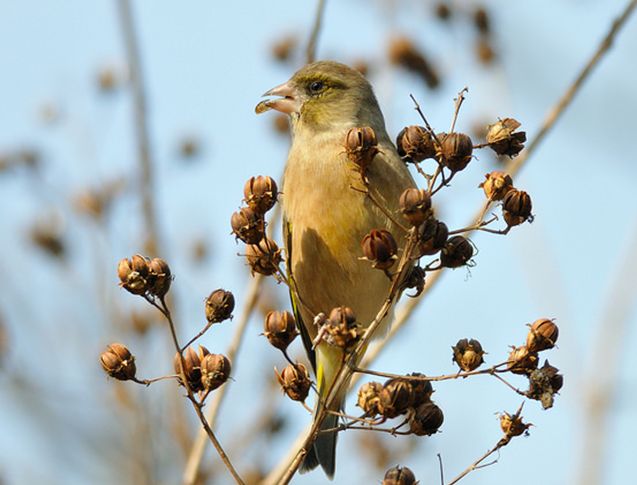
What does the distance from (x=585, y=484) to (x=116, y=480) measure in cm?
423

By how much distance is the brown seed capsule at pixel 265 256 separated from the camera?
122 inches

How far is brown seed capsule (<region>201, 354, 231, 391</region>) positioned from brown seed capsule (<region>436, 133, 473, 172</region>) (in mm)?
918

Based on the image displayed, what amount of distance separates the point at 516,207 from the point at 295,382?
34.5 inches

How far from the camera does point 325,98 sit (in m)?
4.46

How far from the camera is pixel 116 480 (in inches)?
291

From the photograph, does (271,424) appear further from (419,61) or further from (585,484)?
(419,61)

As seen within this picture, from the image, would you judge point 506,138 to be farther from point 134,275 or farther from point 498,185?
point 134,275

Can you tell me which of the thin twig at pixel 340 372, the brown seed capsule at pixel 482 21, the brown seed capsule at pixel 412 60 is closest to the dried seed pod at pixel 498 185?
the thin twig at pixel 340 372

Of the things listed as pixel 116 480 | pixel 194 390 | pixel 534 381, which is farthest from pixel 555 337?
pixel 116 480

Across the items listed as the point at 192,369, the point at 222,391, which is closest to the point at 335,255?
the point at 222,391

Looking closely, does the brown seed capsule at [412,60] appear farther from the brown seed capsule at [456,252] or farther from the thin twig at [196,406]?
the thin twig at [196,406]

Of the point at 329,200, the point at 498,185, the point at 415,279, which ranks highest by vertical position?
the point at 329,200

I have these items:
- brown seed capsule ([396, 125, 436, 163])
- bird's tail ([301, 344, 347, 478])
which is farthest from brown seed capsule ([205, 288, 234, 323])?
bird's tail ([301, 344, 347, 478])

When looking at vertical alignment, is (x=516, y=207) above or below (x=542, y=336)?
above
